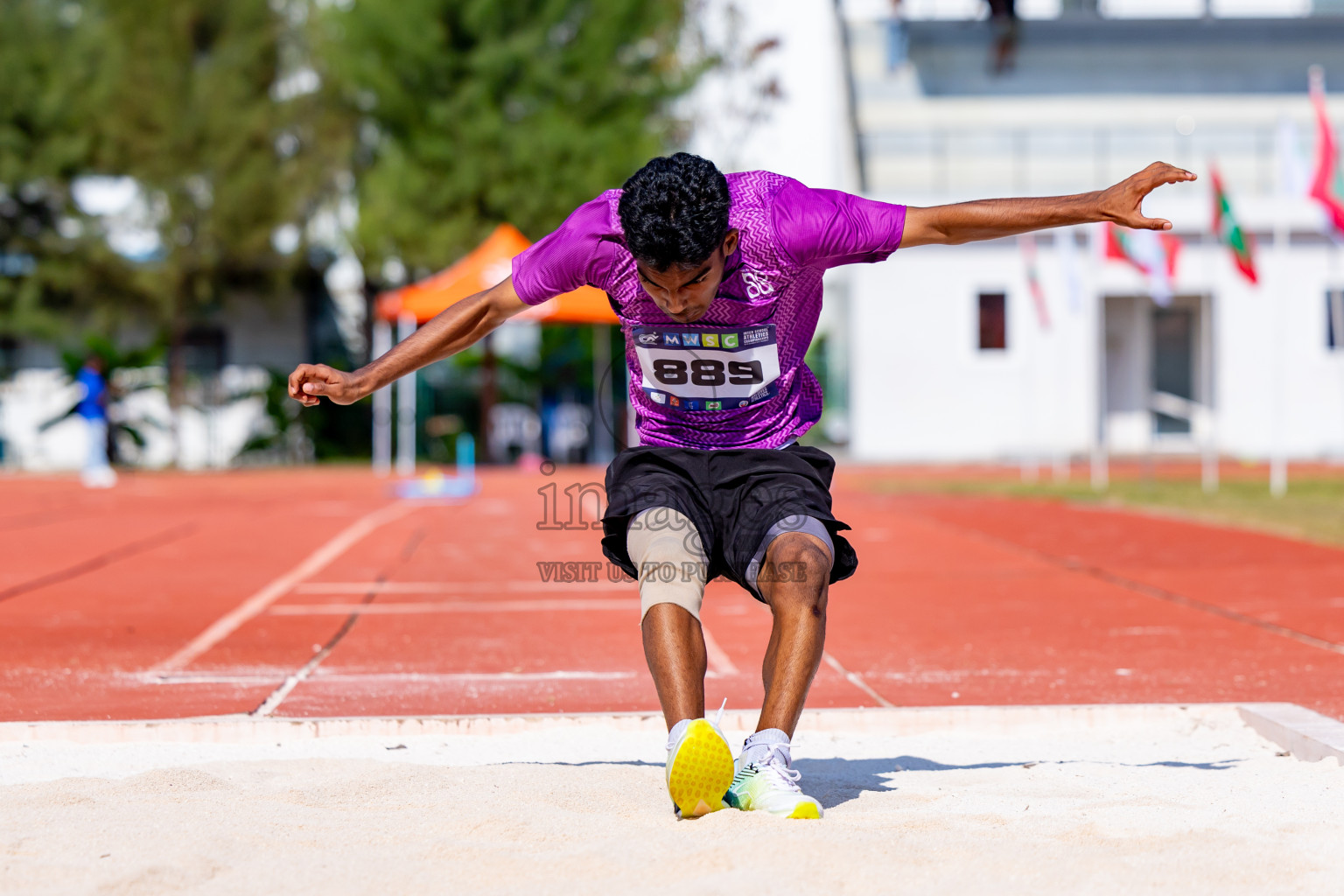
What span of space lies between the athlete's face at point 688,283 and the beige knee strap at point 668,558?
54 cm

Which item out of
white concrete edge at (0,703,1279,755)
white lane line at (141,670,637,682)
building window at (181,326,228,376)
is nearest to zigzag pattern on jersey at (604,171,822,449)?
Answer: white concrete edge at (0,703,1279,755)

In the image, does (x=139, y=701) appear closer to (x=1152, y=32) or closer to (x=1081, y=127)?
(x=1081, y=127)

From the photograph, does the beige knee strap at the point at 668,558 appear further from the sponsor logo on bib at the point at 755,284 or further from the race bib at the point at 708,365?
the sponsor logo on bib at the point at 755,284

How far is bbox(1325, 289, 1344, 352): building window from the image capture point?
25.2 m

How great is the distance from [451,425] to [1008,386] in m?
10.4

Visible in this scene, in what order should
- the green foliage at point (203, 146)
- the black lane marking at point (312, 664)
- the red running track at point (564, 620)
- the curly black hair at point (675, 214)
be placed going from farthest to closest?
the green foliage at point (203, 146), the red running track at point (564, 620), the black lane marking at point (312, 664), the curly black hair at point (675, 214)

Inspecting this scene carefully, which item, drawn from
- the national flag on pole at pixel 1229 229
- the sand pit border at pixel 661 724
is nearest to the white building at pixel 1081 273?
the national flag on pole at pixel 1229 229

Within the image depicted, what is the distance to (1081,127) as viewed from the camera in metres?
27.8

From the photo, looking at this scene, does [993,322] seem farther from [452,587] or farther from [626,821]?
[626,821]

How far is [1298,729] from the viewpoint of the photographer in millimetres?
4348

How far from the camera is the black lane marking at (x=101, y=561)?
30.0ft

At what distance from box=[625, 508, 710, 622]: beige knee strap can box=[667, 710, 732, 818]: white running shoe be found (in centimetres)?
42

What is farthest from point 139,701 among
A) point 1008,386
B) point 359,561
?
point 1008,386

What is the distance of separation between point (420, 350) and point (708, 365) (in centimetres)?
78
